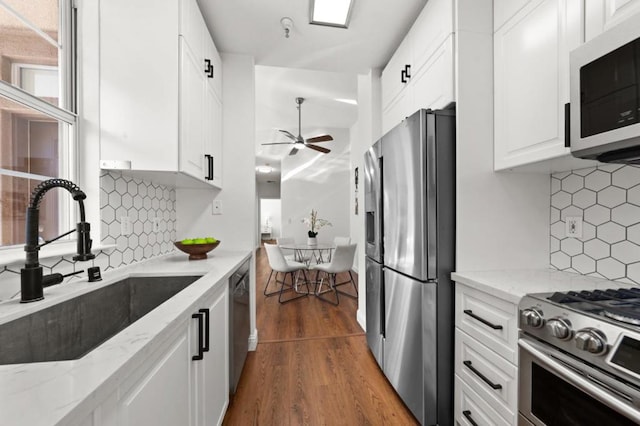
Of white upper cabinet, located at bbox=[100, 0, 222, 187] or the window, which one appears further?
white upper cabinet, located at bbox=[100, 0, 222, 187]

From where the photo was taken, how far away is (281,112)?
16.3 feet

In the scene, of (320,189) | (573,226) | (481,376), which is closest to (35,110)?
(481,376)

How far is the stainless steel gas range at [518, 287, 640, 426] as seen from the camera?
73 centimetres

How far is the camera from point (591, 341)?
0.79 metres

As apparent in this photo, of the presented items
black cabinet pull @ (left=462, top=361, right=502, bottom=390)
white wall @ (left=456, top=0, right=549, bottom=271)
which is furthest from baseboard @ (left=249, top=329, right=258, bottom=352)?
white wall @ (left=456, top=0, right=549, bottom=271)

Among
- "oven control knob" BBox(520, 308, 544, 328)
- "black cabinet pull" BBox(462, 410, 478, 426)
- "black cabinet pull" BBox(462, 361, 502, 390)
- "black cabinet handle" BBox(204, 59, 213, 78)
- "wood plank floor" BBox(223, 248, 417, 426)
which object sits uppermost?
"black cabinet handle" BBox(204, 59, 213, 78)

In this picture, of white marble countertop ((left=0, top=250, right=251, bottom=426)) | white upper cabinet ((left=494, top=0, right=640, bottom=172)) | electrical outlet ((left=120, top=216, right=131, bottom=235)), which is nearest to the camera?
white marble countertop ((left=0, top=250, right=251, bottom=426))

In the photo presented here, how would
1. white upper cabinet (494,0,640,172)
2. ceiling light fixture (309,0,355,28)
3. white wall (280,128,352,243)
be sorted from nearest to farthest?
white upper cabinet (494,0,640,172) → ceiling light fixture (309,0,355,28) → white wall (280,128,352,243)

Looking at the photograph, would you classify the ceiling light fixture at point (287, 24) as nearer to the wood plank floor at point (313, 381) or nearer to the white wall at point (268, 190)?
the wood plank floor at point (313, 381)

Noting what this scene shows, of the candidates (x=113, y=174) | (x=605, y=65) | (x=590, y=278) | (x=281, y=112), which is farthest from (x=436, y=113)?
(x=281, y=112)

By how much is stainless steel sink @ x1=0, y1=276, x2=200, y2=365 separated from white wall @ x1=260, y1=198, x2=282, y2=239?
11726 mm

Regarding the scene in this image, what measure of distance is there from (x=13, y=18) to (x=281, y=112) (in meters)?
3.98

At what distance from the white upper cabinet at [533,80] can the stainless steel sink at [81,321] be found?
5.90ft

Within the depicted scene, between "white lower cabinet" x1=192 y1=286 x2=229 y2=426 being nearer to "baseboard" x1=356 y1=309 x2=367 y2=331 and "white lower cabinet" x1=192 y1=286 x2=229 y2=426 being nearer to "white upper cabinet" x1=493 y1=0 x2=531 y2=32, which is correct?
"baseboard" x1=356 y1=309 x2=367 y2=331
